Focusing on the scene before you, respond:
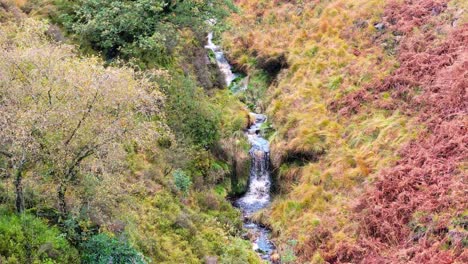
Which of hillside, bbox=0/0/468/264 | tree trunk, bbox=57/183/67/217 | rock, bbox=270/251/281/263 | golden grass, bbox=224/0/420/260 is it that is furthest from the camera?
golden grass, bbox=224/0/420/260

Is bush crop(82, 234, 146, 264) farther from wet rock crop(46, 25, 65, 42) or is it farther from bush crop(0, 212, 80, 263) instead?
wet rock crop(46, 25, 65, 42)

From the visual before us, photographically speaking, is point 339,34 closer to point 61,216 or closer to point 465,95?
point 465,95

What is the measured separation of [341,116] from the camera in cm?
2305

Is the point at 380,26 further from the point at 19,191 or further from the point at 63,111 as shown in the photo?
the point at 19,191

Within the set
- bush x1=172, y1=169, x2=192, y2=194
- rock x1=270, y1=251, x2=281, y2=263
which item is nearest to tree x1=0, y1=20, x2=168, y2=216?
bush x1=172, y1=169, x2=192, y2=194

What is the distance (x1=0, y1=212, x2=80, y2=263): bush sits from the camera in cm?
1110

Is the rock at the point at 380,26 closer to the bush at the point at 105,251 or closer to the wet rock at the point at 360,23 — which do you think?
the wet rock at the point at 360,23

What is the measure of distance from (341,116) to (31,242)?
51.1ft

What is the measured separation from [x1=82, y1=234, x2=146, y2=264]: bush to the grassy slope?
7.47 m

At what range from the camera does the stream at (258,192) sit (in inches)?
777

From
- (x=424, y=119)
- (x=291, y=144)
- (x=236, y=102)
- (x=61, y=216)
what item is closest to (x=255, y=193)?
(x=291, y=144)

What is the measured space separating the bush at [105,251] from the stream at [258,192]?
7.64 meters

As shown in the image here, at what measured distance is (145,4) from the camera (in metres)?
20.9

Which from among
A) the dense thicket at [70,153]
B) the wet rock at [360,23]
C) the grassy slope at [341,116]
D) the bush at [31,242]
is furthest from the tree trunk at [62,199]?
the wet rock at [360,23]
